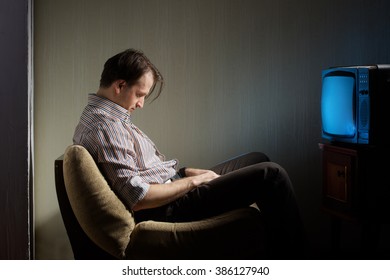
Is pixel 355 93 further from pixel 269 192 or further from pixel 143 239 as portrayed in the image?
pixel 143 239

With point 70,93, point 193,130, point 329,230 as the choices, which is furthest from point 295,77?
point 70,93

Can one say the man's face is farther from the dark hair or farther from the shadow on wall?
the shadow on wall

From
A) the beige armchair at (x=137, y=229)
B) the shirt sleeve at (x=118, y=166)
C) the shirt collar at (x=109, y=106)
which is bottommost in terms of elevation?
the beige armchair at (x=137, y=229)

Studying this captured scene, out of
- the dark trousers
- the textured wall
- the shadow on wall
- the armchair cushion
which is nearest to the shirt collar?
the armchair cushion

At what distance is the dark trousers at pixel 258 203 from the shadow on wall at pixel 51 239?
0.92 meters

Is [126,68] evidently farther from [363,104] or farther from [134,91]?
[363,104]

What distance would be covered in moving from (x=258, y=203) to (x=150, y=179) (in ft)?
1.41

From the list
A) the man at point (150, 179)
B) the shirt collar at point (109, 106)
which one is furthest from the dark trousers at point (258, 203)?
the shirt collar at point (109, 106)

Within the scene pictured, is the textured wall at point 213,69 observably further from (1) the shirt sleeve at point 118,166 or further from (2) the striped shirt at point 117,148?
(1) the shirt sleeve at point 118,166

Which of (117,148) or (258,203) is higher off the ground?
(117,148)

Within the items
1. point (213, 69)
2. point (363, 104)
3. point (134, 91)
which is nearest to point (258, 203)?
point (134, 91)

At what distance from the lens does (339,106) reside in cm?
250

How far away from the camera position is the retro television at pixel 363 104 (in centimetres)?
237

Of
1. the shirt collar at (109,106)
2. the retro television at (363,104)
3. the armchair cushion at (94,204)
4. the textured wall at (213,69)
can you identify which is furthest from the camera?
the textured wall at (213,69)
